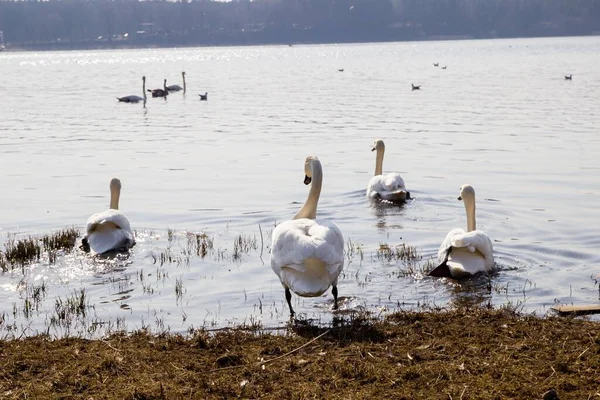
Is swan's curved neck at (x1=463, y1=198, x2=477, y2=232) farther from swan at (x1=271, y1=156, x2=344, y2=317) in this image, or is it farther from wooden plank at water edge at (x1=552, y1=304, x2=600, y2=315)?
swan at (x1=271, y1=156, x2=344, y2=317)

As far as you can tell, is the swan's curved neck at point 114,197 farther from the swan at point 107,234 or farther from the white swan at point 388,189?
the white swan at point 388,189

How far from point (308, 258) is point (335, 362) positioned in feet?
5.00

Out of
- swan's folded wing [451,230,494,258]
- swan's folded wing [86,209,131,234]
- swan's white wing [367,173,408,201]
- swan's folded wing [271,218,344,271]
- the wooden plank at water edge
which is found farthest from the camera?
swan's white wing [367,173,408,201]

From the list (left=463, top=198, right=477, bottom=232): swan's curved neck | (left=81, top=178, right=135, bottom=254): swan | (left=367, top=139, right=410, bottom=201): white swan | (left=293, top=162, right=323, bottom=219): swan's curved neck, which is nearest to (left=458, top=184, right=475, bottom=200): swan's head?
(left=463, top=198, right=477, bottom=232): swan's curved neck

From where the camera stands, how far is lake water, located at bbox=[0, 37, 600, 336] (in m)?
9.73

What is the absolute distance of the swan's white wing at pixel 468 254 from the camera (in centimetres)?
1014

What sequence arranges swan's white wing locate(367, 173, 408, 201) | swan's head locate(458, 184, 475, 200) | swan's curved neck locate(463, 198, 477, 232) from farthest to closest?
swan's white wing locate(367, 173, 408, 201)
swan's head locate(458, 184, 475, 200)
swan's curved neck locate(463, 198, 477, 232)

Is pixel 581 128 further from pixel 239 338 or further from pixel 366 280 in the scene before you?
pixel 239 338

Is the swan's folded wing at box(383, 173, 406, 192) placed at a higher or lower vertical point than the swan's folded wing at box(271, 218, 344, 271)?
lower

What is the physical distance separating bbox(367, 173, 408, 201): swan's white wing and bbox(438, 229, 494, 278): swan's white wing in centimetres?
566

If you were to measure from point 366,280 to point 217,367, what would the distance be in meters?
4.00

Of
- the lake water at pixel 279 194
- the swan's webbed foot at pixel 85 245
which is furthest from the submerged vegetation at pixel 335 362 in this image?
the swan's webbed foot at pixel 85 245

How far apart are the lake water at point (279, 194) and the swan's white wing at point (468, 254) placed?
20 centimetres

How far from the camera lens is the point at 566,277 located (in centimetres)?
1051
